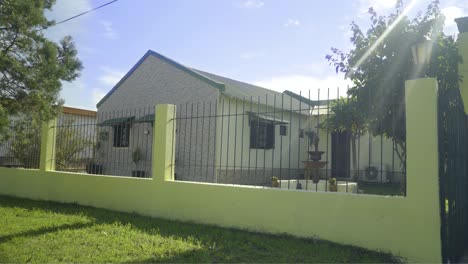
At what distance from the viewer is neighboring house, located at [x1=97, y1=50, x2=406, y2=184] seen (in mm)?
12148

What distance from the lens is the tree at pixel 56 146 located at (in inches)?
396

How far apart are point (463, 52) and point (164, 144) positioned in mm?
5694

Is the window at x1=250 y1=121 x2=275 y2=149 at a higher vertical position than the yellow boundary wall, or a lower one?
higher

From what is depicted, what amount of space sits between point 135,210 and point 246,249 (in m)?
3.35

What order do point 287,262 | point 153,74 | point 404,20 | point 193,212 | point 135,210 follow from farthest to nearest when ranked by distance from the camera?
point 153,74 → point 135,210 → point 193,212 → point 404,20 → point 287,262

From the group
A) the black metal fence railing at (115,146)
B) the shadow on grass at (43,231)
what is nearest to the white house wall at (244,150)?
the black metal fence railing at (115,146)

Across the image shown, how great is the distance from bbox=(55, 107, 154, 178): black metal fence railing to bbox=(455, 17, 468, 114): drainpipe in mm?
8614

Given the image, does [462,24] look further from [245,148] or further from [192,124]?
[192,124]

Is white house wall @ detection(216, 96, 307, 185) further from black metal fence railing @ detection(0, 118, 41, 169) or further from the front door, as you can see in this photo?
black metal fence railing @ detection(0, 118, 41, 169)

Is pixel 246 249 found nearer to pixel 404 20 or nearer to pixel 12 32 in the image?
pixel 404 20

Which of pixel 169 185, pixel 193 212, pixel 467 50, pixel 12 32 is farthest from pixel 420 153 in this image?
pixel 12 32

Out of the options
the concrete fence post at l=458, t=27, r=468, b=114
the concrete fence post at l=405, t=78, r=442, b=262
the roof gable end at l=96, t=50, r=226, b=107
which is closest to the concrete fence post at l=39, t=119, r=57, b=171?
the roof gable end at l=96, t=50, r=226, b=107

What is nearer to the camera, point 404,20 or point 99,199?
point 404,20

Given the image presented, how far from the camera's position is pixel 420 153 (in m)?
4.34
